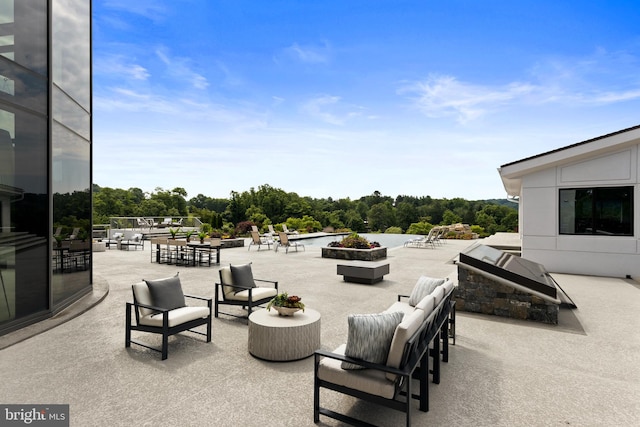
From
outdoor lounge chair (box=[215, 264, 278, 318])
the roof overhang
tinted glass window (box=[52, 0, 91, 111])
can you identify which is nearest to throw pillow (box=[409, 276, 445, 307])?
outdoor lounge chair (box=[215, 264, 278, 318])

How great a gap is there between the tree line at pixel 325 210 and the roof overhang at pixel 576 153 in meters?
20.2

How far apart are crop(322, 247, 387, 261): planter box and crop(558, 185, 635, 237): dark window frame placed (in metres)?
5.38

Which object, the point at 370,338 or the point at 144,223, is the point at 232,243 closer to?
Result: the point at 144,223

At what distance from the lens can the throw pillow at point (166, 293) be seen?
4.22 m

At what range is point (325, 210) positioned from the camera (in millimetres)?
43094

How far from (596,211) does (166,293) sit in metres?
10.5

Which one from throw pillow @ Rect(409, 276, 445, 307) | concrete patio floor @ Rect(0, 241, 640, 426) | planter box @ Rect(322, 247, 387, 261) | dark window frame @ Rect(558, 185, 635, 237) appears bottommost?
concrete patio floor @ Rect(0, 241, 640, 426)

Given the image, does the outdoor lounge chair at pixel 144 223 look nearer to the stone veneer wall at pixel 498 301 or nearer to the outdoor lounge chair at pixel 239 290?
the outdoor lounge chair at pixel 239 290

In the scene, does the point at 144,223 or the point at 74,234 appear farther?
the point at 144,223

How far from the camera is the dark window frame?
891 cm

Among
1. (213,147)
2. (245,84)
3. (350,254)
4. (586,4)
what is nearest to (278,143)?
(213,147)

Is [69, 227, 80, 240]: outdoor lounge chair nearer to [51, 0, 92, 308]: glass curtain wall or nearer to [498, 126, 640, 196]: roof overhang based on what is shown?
[51, 0, 92, 308]: glass curtain wall

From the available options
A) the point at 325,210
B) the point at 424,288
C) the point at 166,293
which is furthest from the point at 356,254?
the point at 325,210

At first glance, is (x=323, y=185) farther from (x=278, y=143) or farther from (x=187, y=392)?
(x=187, y=392)
